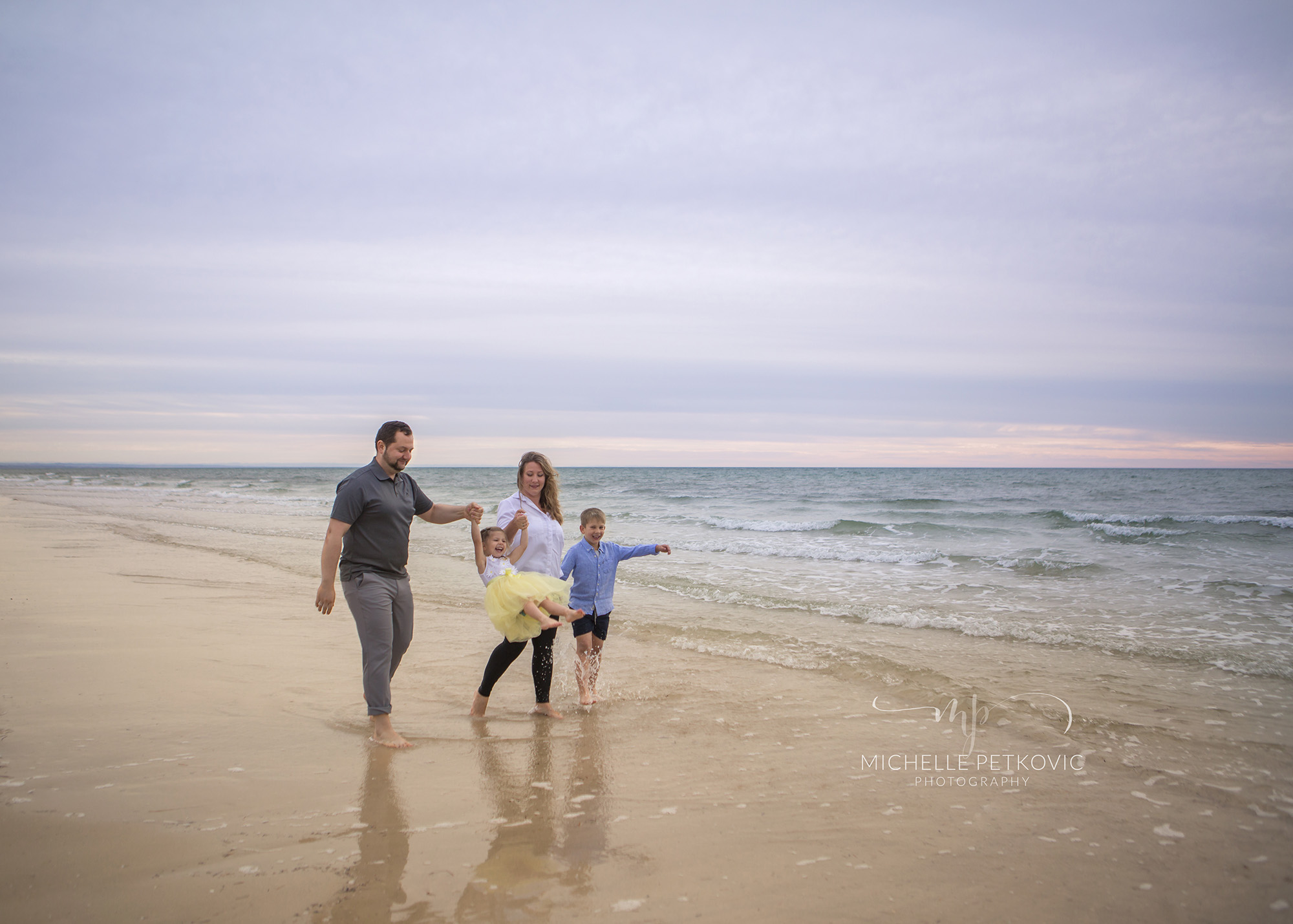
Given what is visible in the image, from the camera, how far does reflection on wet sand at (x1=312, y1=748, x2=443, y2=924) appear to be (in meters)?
2.75

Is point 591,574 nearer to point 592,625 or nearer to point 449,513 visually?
point 592,625

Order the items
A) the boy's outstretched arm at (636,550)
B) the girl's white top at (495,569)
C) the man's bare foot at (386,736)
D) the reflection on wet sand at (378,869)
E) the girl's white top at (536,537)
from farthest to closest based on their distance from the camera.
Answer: the boy's outstretched arm at (636,550), the girl's white top at (536,537), the girl's white top at (495,569), the man's bare foot at (386,736), the reflection on wet sand at (378,869)

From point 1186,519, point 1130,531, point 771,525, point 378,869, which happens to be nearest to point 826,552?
point 771,525

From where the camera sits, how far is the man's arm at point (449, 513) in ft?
15.0

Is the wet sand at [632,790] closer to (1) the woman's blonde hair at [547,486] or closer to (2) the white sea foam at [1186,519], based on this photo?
(1) the woman's blonde hair at [547,486]

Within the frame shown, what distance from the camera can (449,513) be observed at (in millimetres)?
4738

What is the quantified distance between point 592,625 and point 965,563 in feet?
33.8

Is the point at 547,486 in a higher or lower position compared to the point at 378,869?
higher

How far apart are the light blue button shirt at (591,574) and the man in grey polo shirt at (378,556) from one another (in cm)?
108

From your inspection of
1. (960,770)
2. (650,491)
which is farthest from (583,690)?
(650,491)

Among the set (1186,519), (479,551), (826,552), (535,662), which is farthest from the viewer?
(1186,519)

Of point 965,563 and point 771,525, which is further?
point 771,525

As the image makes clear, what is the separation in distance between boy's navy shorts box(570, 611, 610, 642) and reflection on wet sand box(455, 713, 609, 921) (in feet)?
2.57

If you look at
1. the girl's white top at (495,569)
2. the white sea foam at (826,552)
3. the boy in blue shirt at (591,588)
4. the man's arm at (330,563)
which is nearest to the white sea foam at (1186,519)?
the white sea foam at (826,552)
